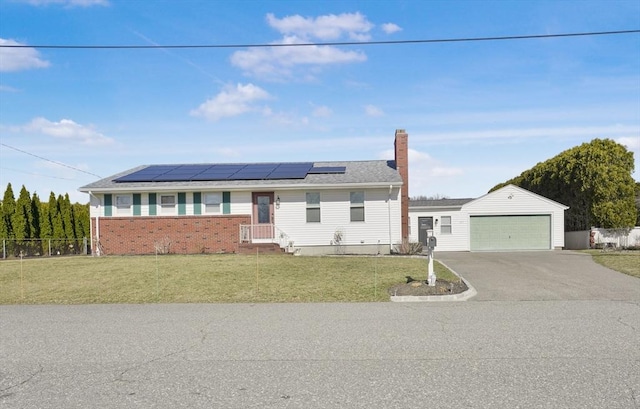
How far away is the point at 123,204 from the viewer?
24266mm

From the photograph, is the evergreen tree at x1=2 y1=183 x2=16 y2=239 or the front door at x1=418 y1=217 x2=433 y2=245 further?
the front door at x1=418 y1=217 x2=433 y2=245

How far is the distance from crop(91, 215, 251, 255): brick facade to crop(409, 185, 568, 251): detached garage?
432 inches

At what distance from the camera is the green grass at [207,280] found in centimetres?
1232

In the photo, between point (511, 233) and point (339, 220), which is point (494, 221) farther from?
point (339, 220)

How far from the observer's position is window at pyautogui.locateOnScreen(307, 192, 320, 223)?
2384 cm

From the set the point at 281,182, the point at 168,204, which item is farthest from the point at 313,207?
the point at 168,204

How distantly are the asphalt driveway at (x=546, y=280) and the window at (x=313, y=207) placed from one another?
A: 7.23m

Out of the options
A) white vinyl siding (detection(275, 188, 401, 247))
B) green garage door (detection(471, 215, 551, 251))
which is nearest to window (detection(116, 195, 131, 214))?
white vinyl siding (detection(275, 188, 401, 247))

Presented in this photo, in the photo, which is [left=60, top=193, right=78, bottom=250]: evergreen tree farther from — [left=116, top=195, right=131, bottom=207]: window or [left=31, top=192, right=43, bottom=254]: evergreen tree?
[left=116, top=195, right=131, bottom=207]: window

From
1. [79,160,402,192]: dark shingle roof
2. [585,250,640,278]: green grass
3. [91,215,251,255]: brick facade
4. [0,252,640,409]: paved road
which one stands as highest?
[79,160,402,192]: dark shingle roof

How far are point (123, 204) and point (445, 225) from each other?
1757 centimetres

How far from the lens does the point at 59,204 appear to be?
30828 millimetres

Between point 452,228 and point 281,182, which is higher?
point 281,182

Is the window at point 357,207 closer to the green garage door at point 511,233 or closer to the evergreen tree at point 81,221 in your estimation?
the green garage door at point 511,233
